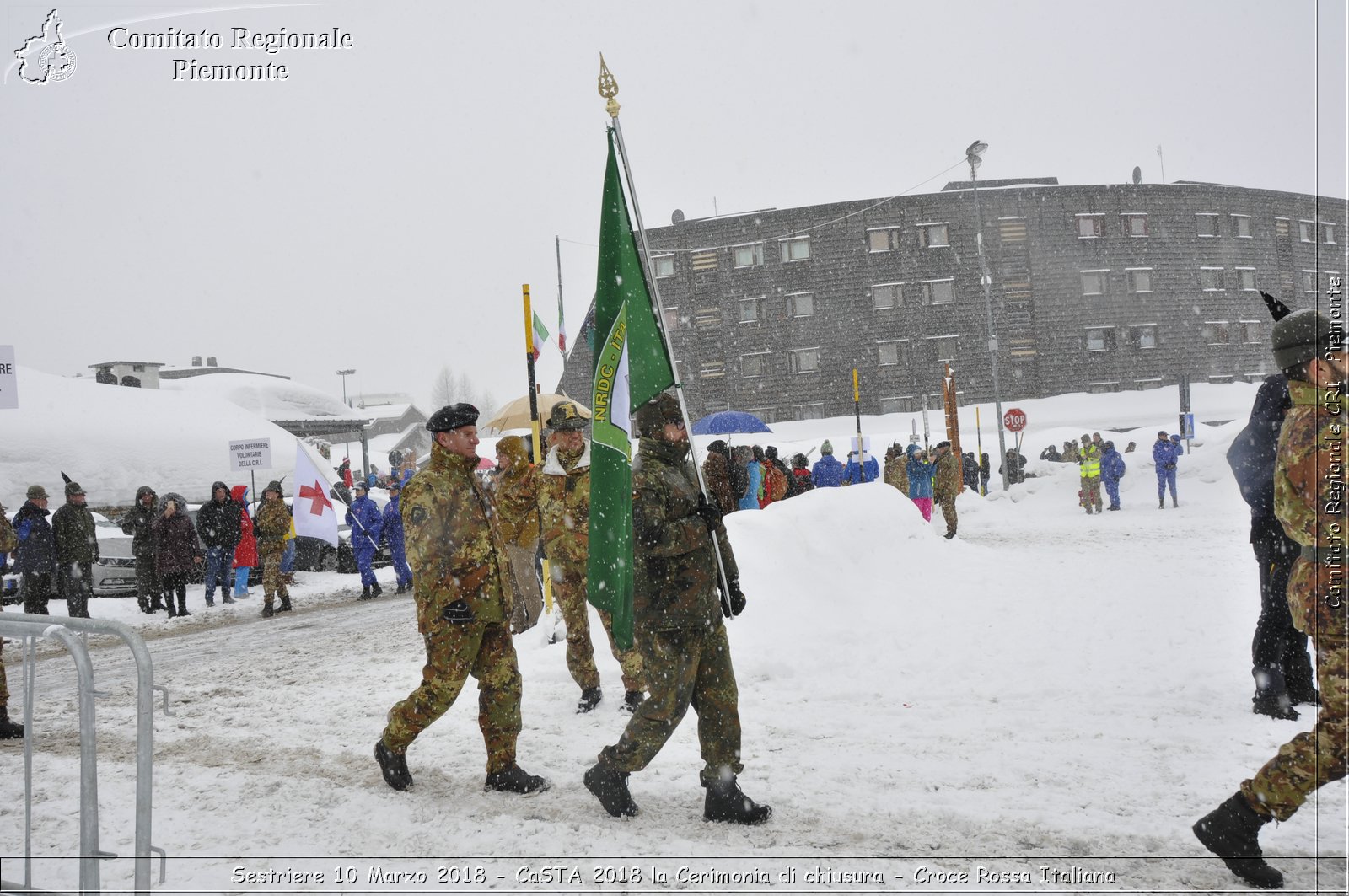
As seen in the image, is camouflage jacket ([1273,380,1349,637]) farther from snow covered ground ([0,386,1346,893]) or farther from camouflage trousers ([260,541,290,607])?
camouflage trousers ([260,541,290,607])

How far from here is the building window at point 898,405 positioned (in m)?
46.1

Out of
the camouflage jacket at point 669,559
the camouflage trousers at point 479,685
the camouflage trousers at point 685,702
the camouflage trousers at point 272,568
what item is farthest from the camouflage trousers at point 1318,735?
the camouflage trousers at point 272,568

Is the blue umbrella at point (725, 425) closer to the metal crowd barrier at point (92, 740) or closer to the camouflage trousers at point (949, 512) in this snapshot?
the camouflage trousers at point (949, 512)

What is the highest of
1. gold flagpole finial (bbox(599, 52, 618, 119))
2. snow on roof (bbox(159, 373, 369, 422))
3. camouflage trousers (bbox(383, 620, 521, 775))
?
snow on roof (bbox(159, 373, 369, 422))

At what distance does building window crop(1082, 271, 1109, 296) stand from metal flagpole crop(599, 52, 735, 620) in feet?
158

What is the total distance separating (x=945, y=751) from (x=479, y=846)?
2468mm

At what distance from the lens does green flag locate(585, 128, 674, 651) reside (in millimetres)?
4094

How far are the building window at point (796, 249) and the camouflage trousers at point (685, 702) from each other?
146 feet

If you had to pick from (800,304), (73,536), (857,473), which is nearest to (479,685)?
(73,536)

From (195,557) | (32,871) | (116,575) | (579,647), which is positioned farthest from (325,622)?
(32,871)

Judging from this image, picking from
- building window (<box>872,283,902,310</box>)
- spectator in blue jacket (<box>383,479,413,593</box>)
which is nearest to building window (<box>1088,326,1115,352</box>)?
building window (<box>872,283,902,310</box>)

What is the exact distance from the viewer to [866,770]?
4.70 meters

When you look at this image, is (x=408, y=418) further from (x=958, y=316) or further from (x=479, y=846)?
(x=479, y=846)

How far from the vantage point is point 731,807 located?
407cm
